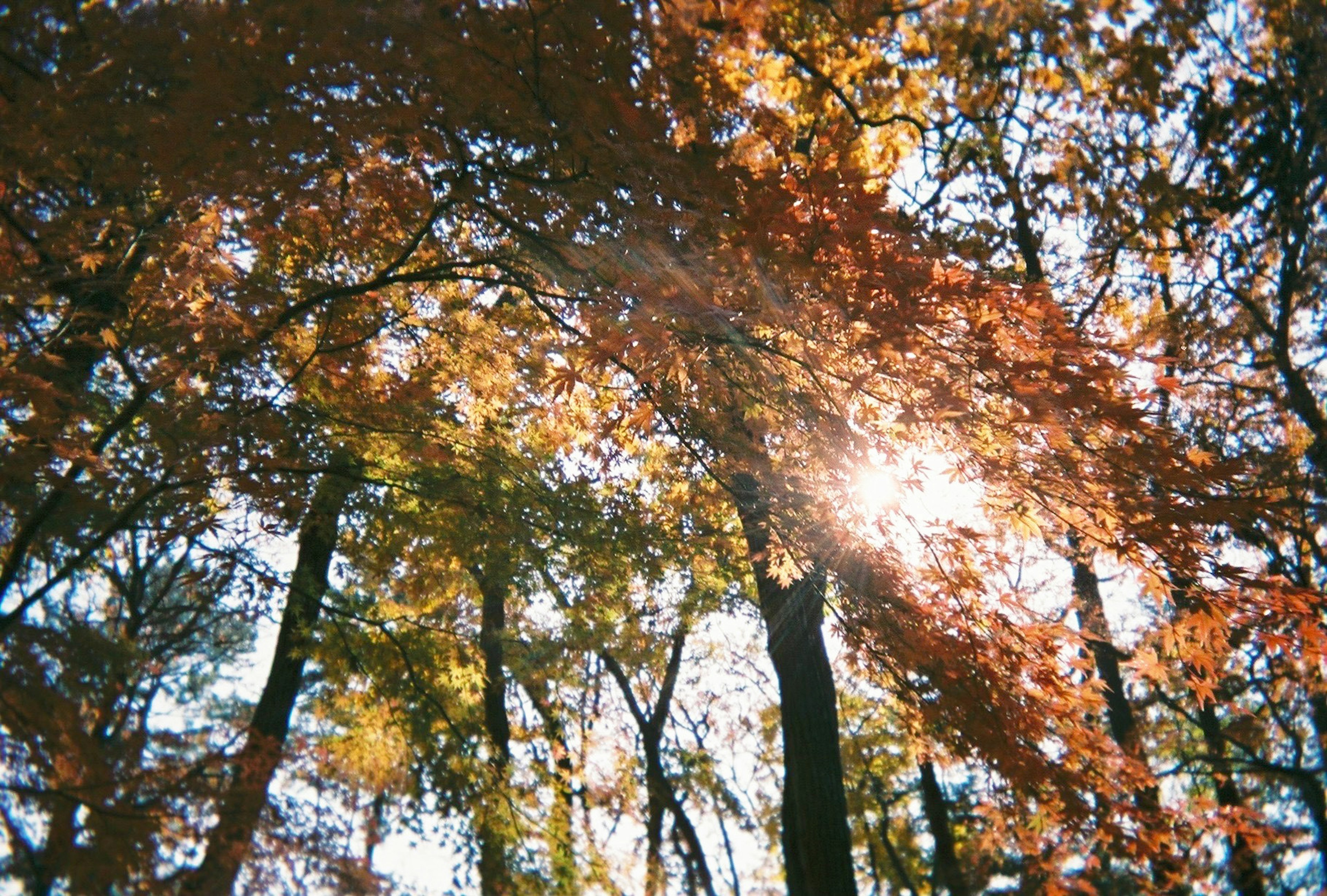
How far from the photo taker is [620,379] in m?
5.74

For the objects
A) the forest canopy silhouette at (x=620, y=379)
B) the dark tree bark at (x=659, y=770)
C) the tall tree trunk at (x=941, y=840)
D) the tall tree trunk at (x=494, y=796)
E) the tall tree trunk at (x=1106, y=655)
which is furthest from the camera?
the dark tree bark at (x=659, y=770)

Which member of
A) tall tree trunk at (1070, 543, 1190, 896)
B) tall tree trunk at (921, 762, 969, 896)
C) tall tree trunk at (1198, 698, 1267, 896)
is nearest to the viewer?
tall tree trunk at (1070, 543, 1190, 896)

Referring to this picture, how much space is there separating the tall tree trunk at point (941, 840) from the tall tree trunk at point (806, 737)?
7.63m

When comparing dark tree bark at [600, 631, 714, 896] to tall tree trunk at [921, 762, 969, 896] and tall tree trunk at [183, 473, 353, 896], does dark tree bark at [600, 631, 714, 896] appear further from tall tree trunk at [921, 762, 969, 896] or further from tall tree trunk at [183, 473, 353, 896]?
tall tree trunk at [183, 473, 353, 896]

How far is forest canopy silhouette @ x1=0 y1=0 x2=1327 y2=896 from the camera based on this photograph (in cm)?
361

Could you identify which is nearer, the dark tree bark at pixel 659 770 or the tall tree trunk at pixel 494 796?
the tall tree trunk at pixel 494 796

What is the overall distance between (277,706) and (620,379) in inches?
224

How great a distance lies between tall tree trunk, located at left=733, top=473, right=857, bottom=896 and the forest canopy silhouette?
0.03 m

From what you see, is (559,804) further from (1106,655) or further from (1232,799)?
(1232,799)

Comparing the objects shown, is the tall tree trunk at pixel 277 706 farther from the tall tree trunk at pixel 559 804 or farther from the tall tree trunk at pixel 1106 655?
the tall tree trunk at pixel 1106 655

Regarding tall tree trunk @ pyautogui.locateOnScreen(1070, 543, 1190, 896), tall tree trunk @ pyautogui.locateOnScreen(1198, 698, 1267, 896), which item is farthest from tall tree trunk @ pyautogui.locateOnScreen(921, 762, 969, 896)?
tall tree trunk @ pyautogui.locateOnScreen(1198, 698, 1267, 896)

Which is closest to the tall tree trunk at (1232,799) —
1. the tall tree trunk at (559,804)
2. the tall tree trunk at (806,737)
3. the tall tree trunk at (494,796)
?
the tall tree trunk at (806,737)

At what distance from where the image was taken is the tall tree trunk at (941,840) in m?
13.9

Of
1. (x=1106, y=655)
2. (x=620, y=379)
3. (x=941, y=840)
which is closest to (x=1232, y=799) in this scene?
(x=1106, y=655)
